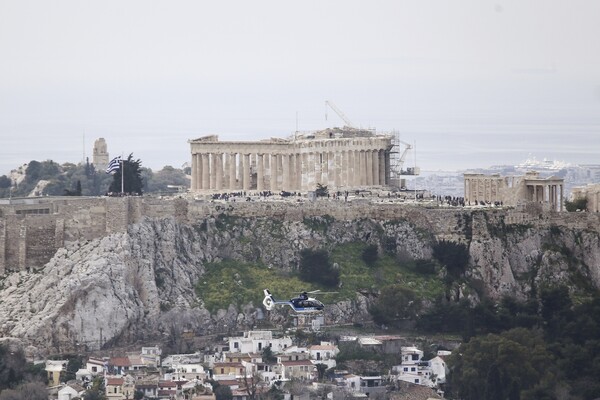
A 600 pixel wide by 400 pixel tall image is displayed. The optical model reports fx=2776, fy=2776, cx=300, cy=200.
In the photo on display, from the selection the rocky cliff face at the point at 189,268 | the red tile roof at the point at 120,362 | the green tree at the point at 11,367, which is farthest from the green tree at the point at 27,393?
the rocky cliff face at the point at 189,268

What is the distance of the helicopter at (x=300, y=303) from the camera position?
12988 cm

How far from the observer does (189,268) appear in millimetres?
136750

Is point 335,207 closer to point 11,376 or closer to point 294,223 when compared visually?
point 294,223

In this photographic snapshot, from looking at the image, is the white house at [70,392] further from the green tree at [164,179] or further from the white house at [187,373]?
the green tree at [164,179]

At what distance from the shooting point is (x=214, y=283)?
136 meters

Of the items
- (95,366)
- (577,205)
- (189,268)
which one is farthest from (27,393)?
(577,205)

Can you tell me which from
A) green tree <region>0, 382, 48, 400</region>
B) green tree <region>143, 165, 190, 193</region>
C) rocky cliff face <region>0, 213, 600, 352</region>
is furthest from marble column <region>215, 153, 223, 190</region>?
green tree <region>0, 382, 48, 400</region>

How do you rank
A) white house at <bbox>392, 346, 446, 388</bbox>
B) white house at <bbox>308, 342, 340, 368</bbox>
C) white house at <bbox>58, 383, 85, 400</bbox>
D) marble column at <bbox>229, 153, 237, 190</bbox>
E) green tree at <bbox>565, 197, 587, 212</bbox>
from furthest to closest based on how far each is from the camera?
marble column at <bbox>229, 153, 237, 190</bbox>, green tree at <bbox>565, 197, 587, 212</bbox>, white house at <bbox>308, 342, 340, 368</bbox>, white house at <bbox>392, 346, 446, 388</bbox>, white house at <bbox>58, 383, 85, 400</bbox>

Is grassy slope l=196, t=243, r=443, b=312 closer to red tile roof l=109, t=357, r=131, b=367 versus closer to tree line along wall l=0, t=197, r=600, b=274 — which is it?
tree line along wall l=0, t=197, r=600, b=274

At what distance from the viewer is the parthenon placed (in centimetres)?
15125

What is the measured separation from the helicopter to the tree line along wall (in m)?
8.01

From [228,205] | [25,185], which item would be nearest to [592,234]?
[228,205]

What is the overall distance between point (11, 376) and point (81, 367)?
11.9ft

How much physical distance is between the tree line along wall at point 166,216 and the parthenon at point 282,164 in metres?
8.79
